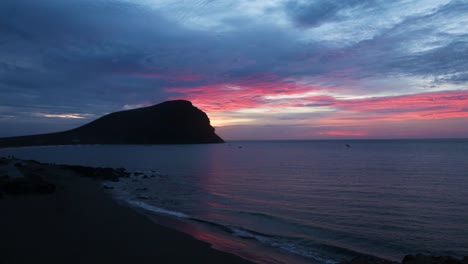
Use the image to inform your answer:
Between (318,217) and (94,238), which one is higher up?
(94,238)

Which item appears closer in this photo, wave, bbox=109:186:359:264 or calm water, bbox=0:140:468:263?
wave, bbox=109:186:359:264

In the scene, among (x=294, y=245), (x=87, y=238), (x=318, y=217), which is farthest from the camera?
(x=318, y=217)

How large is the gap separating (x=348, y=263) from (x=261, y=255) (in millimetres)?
3364

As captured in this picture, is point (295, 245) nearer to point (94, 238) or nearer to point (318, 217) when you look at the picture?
point (318, 217)

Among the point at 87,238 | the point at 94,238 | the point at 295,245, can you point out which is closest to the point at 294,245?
the point at 295,245

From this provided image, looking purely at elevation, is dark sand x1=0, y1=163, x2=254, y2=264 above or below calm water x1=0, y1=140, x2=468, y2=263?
above

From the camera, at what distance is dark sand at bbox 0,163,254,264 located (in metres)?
10.2

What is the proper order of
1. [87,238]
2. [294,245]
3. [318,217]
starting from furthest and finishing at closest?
[318,217] → [294,245] → [87,238]

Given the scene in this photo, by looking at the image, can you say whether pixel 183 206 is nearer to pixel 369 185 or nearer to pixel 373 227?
pixel 373 227

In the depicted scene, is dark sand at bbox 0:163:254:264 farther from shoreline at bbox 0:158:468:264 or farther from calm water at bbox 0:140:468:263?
calm water at bbox 0:140:468:263

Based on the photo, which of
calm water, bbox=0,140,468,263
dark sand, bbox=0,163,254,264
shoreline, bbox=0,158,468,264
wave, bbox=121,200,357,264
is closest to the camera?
shoreline, bbox=0,158,468,264

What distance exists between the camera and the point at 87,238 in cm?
1211

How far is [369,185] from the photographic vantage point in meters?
32.9

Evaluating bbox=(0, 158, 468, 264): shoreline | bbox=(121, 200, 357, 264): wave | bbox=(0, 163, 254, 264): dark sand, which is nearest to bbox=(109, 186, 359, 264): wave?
bbox=(121, 200, 357, 264): wave
